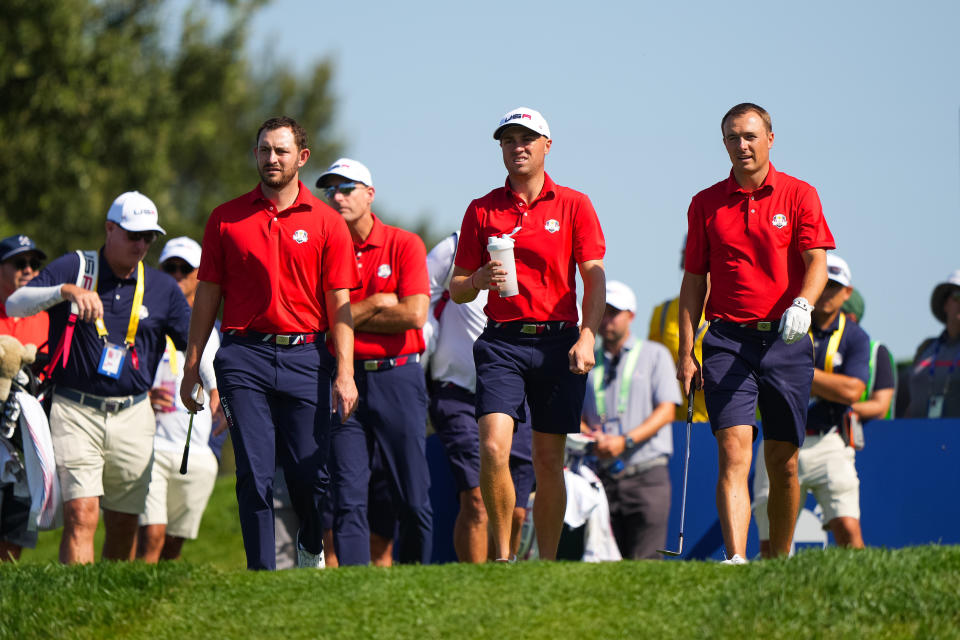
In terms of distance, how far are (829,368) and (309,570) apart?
5.17 meters

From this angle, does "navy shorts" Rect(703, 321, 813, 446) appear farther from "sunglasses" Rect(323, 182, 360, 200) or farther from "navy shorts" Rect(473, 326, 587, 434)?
"sunglasses" Rect(323, 182, 360, 200)

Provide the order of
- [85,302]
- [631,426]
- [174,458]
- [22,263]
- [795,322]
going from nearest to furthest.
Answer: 1. [795,322]
2. [85,302]
3. [22,263]
4. [174,458]
5. [631,426]

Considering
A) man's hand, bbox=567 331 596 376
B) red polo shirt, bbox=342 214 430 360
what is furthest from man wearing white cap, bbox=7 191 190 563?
man's hand, bbox=567 331 596 376

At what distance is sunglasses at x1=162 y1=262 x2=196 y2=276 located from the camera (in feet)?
36.4

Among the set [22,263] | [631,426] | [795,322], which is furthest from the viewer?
[631,426]

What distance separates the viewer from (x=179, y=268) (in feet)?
36.5

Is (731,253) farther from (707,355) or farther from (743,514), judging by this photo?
(743,514)

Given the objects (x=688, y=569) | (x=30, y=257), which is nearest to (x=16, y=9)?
(x=30, y=257)

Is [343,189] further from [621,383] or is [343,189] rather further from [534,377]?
[621,383]

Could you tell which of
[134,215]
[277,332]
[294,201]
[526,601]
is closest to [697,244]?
[294,201]

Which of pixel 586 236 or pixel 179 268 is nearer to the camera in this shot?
pixel 586 236

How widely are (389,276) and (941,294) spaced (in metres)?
5.34

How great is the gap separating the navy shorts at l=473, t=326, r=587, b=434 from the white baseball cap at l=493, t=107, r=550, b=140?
1128 mm

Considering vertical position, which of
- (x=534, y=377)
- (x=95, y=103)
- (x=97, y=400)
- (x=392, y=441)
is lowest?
(x=392, y=441)
